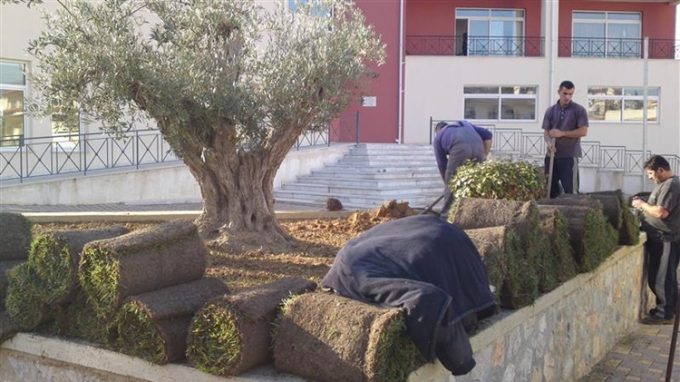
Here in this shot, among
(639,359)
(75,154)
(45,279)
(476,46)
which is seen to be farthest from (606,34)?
(45,279)

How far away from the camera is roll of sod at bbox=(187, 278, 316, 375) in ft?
10.1

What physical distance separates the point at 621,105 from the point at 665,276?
18.5 meters

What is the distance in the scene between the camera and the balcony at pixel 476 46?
987 inches

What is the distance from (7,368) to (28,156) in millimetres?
11421

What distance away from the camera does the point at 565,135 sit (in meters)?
8.15

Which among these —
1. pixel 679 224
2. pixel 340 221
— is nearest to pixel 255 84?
pixel 340 221

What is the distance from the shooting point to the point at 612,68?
23844 mm

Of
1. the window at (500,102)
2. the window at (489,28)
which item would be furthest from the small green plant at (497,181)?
the window at (489,28)

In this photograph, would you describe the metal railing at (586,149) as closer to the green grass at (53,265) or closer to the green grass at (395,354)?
the green grass at (53,265)

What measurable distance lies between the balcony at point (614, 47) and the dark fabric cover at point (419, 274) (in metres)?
23.6

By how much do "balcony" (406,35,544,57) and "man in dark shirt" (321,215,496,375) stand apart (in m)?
22.0

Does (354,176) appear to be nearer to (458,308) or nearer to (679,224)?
(679,224)

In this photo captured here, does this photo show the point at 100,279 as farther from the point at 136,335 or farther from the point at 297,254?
the point at 297,254

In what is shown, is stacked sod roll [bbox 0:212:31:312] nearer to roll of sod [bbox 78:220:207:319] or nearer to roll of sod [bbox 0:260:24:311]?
roll of sod [bbox 0:260:24:311]
